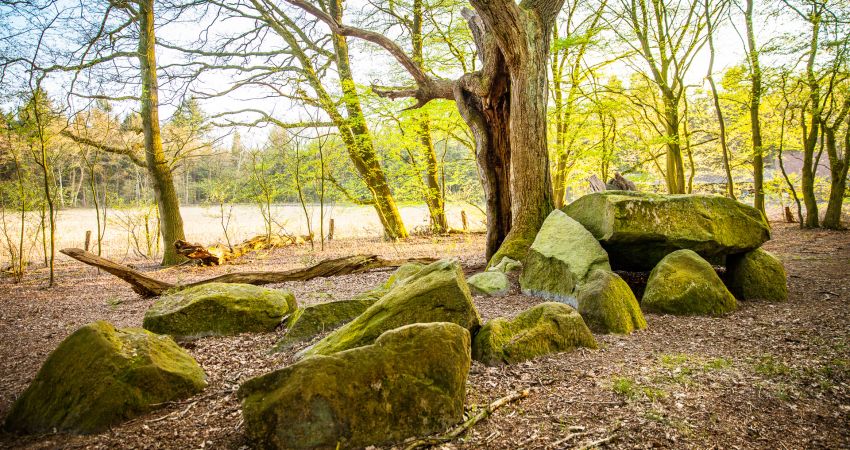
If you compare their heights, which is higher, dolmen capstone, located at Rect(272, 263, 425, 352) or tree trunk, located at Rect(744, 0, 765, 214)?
tree trunk, located at Rect(744, 0, 765, 214)

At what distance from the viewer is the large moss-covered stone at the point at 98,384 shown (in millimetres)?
2584

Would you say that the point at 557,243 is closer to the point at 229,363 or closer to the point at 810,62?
the point at 229,363

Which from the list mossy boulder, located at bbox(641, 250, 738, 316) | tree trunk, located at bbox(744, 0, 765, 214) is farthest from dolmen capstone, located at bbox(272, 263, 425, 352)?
tree trunk, located at bbox(744, 0, 765, 214)

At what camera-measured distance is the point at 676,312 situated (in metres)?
4.72

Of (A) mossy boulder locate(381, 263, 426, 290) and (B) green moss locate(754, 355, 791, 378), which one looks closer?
(B) green moss locate(754, 355, 791, 378)

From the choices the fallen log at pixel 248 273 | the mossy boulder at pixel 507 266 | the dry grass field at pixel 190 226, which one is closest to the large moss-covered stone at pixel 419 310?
the mossy boulder at pixel 507 266

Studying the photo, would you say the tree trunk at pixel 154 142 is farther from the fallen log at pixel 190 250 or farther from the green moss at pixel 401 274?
the green moss at pixel 401 274

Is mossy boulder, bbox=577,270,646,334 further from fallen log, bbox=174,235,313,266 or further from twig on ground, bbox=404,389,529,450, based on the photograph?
fallen log, bbox=174,235,313,266

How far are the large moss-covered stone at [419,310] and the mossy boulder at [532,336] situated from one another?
0.72ft

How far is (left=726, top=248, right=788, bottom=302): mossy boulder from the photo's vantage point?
520 centimetres

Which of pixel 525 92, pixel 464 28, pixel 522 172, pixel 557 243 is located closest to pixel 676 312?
pixel 557 243

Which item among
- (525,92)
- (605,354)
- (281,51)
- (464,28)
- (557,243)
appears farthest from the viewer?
(281,51)

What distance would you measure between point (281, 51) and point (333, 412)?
13208mm

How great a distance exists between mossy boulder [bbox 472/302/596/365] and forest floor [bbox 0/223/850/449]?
10 centimetres
